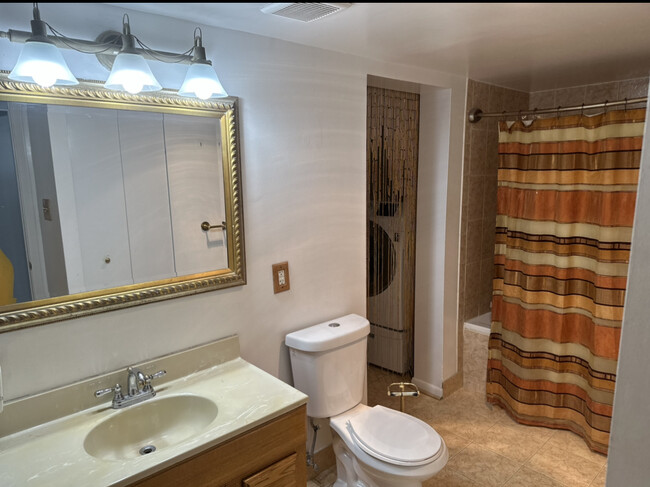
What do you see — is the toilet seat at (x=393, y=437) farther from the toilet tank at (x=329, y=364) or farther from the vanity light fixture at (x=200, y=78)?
the vanity light fixture at (x=200, y=78)

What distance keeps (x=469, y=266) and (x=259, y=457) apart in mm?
2031

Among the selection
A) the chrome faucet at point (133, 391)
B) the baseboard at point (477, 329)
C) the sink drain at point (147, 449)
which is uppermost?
the chrome faucet at point (133, 391)

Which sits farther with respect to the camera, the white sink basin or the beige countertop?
the white sink basin

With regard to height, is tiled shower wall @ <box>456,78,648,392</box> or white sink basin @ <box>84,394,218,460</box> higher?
tiled shower wall @ <box>456,78,648,392</box>

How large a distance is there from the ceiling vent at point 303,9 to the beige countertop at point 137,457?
4.40 ft

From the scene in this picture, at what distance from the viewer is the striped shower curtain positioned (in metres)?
2.34

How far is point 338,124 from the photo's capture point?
2189mm

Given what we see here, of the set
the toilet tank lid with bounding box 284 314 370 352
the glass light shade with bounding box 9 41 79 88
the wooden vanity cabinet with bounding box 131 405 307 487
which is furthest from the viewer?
the toilet tank lid with bounding box 284 314 370 352

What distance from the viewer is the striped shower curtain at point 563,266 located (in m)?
2.34

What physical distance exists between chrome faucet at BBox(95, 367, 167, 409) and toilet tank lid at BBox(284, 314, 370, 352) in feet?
2.10

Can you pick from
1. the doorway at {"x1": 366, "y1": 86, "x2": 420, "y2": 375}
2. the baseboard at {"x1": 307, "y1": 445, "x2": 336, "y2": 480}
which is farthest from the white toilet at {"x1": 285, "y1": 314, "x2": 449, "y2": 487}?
the doorway at {"x1": 366, "y1": 86, "x2": 420, "y2": 375}

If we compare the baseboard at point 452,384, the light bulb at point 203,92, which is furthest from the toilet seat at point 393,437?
the light bulb at point 203,92

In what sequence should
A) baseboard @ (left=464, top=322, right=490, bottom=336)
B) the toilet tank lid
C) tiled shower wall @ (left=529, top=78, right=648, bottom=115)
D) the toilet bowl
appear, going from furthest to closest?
baseboard @ (left=464, top=322, right=490, bottom=336), tiled shower wall @ (left=529, top=78, right=648, bottom=115), the toilet tank lid, the toilet bowl

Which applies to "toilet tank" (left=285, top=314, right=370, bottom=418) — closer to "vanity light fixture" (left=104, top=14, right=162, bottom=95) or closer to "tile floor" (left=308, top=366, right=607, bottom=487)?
"tile floor" (left=308, top=366, right=607, bottom=487)
